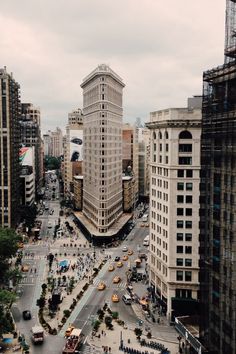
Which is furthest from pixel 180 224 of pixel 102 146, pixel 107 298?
pixel 102 146

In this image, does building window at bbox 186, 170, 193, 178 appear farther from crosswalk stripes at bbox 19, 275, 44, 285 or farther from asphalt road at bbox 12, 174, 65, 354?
crosswalk stripes at bbox 19, 275, 44, 285

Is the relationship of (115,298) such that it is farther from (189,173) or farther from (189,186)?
(189,173)

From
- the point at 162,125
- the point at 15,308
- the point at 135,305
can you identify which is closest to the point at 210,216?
the point at 162,125

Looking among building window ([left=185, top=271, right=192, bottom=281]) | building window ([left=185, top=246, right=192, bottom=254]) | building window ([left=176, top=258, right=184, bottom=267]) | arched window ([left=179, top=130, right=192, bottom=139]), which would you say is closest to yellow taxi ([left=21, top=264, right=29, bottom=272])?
building window ([left=176, top=258, right=184, bottom=267])

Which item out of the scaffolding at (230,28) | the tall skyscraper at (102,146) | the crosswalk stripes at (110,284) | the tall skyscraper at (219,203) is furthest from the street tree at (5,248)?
the scaffolding at (230,28)

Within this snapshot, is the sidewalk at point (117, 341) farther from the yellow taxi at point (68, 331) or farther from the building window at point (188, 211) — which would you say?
the building window at point (188, 211)
